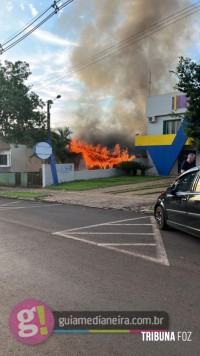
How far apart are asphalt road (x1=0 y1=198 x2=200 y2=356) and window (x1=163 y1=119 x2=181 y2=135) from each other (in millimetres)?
22203

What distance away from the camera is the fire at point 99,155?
3347 centimetres

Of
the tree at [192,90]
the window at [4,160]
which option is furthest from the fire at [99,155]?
the tree at [192,90]

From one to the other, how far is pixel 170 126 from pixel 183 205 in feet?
77.8

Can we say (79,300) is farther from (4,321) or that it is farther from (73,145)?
(73,145)

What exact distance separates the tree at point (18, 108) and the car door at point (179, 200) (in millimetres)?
20606

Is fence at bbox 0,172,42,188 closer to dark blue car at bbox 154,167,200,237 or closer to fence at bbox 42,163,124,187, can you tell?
fence at bbox 42,163,124,187

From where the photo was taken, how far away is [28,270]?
529 cm

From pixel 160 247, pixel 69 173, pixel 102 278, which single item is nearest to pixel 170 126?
pixel 69 173

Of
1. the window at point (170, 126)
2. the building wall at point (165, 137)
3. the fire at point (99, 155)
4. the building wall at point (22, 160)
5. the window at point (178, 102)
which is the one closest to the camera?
the window at point (178, 102)

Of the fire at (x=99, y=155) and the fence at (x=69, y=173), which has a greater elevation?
the fire at (x=99, y=155)

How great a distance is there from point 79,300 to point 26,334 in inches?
33.2

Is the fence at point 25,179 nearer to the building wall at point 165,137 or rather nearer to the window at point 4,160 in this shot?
the window at point 4,160

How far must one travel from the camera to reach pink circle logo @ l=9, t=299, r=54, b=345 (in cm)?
333

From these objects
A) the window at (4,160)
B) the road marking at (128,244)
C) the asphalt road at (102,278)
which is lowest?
the asphalt road at (102,278)
